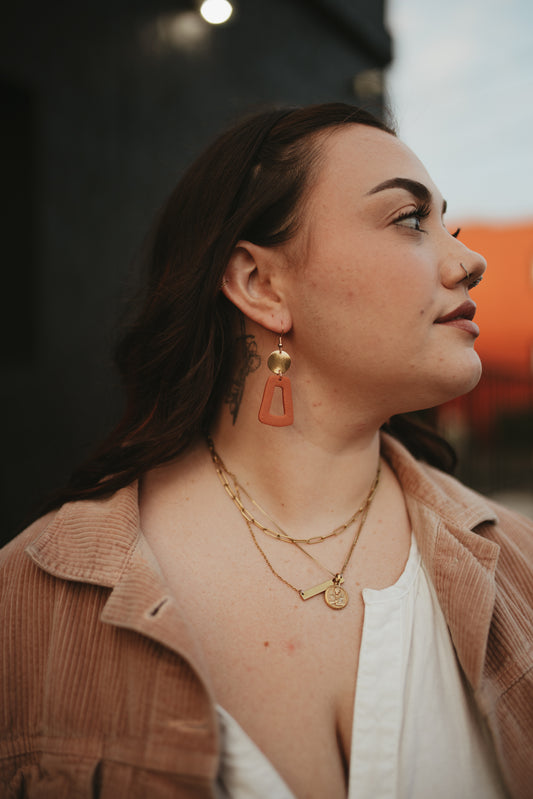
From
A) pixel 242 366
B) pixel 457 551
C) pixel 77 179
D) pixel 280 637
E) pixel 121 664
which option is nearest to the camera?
pixel 121 664

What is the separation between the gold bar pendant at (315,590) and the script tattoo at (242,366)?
581mm

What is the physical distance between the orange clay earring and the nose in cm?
53

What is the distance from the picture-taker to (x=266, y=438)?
1692mm

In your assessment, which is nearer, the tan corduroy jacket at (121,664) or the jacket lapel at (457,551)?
the tan corduroy jacket at (121,664)

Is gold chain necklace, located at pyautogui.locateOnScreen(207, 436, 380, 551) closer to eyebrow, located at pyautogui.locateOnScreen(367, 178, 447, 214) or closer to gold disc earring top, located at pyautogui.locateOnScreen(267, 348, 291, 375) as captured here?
gold disc earring top, located at pyautogui.locateOnScreen(267, 348, 291, 375)

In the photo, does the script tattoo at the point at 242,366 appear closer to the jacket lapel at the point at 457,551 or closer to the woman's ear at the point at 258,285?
the woman's ear at the point at 258,285

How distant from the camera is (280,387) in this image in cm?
163

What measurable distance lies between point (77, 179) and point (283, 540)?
3.00 meters

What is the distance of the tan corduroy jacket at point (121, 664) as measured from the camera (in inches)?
46.2

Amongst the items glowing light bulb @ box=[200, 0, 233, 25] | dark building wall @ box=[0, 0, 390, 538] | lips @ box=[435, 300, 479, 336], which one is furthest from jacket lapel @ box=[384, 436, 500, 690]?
glowing light bulb @ box=[200, 0, 233, 25]

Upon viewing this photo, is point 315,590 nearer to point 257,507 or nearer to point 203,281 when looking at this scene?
point 257,507

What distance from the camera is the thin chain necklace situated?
1.49 meters

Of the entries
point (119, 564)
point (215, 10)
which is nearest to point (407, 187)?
point (119, 564)

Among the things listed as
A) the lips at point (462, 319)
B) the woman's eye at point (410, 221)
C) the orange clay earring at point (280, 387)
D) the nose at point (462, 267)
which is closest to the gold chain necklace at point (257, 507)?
the orange clay earring at point (280, 387)
